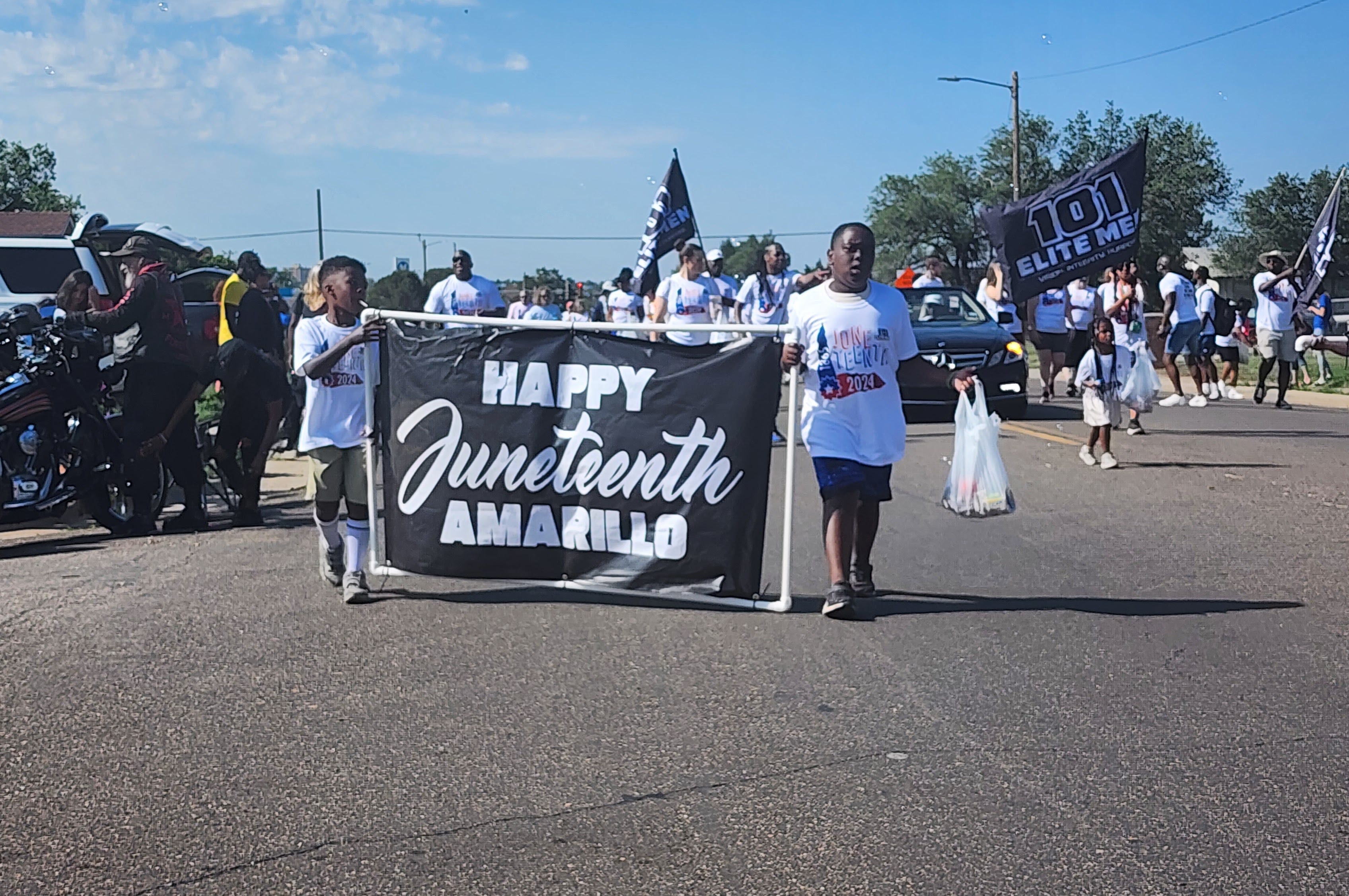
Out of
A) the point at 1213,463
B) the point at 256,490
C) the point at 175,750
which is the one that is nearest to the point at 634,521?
the point at 175,750

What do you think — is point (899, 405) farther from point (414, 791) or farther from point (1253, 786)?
point (414, 791)

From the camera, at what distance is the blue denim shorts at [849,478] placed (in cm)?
684

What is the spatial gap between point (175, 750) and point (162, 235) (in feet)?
30.9

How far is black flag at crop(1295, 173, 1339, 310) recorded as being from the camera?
1697 cm

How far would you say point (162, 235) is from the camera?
1340 cm

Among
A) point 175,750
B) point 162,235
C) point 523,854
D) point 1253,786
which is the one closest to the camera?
point 523,854

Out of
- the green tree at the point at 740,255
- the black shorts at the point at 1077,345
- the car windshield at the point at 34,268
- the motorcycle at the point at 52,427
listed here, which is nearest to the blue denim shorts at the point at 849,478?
the motorcycle at the point at 52,427

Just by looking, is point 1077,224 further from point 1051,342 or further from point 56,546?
point 56,546

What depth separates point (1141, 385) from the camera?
12.9 metres

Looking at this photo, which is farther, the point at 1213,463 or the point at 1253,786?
the point at 1213,463

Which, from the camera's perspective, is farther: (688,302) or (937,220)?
(937,220)

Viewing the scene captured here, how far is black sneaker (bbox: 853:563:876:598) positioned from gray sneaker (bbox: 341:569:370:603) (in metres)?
2.43

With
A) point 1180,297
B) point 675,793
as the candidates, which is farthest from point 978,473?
point 1180,297

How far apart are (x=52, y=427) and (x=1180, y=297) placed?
13.8m
